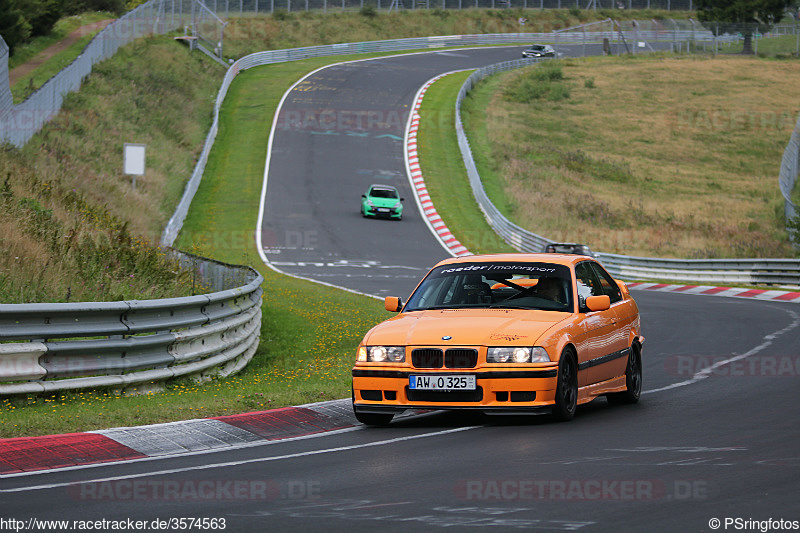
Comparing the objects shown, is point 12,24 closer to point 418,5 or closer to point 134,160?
point 134,160

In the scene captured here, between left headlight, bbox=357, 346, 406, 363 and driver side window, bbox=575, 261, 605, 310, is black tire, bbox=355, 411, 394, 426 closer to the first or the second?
left headlight, bbox=357, 346, 406, 363

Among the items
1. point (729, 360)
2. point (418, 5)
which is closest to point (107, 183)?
point (729, 360)

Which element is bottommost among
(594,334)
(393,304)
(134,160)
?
(134,160)

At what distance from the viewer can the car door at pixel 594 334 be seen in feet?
34.9

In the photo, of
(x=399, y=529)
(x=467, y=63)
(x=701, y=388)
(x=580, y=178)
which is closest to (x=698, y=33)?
(x=467, y=63)

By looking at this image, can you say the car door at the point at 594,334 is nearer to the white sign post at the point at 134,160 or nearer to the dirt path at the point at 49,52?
the white sign post at the point at 134,160

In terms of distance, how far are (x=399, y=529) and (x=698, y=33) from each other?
4073 inches

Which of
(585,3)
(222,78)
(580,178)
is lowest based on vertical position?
(580,178)

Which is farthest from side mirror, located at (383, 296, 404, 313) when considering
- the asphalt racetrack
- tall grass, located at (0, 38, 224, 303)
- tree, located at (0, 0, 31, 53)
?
tree, located at (0, 0, 31, 53)

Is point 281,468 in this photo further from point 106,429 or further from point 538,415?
point 538,415

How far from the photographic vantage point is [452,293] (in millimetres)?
11328

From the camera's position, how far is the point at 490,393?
9.69 metres

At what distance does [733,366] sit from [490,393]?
6478 mm

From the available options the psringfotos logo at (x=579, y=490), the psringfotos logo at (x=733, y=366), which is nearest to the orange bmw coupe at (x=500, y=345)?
the psringfotos logo at (x=579, y=490)
